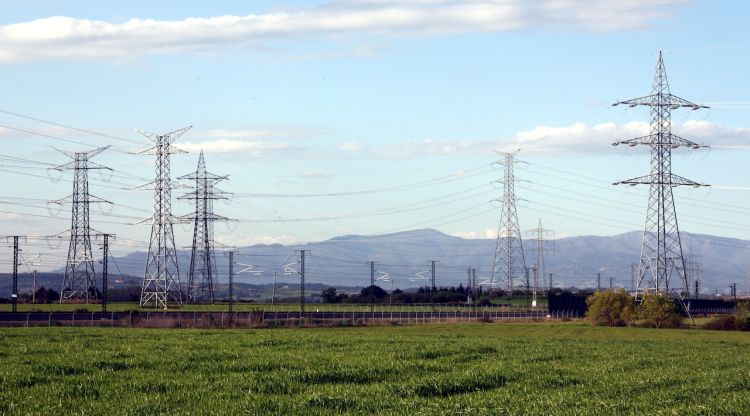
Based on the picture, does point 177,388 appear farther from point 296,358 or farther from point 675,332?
point 675,332

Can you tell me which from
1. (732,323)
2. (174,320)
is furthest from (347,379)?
(732,323)

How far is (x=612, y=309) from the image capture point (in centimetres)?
10431

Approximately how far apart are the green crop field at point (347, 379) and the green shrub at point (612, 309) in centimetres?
6556

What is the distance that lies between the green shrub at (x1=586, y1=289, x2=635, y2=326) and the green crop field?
65561mm

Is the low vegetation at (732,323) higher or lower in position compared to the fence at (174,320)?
lower

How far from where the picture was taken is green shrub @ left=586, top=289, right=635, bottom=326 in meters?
103

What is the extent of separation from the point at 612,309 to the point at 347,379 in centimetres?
8194

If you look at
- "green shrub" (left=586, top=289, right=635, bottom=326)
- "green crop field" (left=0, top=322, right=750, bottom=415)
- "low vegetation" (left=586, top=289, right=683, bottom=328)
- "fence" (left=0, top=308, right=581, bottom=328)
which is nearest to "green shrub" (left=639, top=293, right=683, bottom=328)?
"low vegetation" (left=586, top=289, right=683, bottom=328)

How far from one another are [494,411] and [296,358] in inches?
430

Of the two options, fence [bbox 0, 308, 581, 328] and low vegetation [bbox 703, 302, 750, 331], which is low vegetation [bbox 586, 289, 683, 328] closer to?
low vegetation [bbox 703, 302, 750, 331]

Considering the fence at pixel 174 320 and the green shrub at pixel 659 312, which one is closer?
the fence at pixel 174 320

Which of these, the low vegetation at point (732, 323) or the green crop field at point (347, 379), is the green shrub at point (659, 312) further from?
the green crop field at point (347, 379)

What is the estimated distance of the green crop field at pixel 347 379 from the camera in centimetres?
2125

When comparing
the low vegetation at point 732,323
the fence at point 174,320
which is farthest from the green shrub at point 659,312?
the fence at point 174,320
